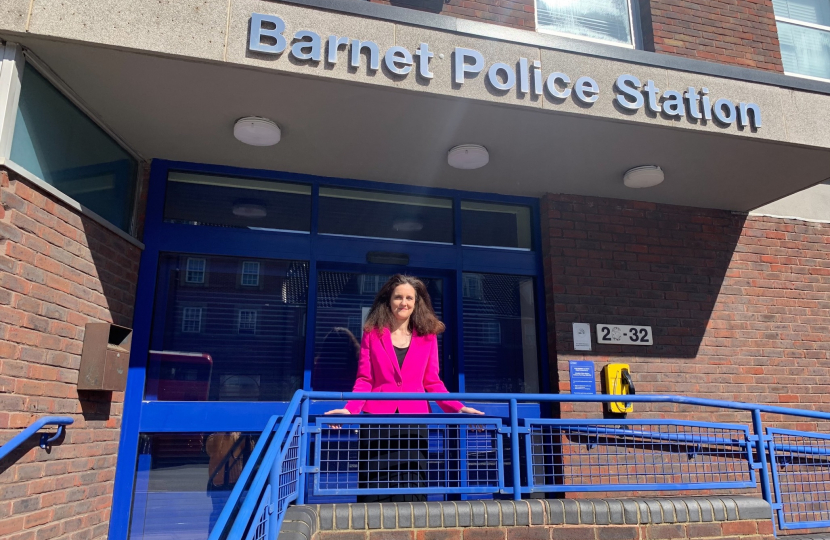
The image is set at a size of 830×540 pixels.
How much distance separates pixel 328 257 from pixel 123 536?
2575 millimetres

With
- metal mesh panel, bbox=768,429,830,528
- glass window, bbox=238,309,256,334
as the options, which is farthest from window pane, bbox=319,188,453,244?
metal mesh panel, bbox=768,429,830,528

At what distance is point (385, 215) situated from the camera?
229 inches

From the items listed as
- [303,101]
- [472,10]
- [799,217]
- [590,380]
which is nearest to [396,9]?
[303,101]

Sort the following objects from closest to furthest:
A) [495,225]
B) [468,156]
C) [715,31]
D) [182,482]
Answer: [182,482], [468,156], [495,225], [715,31]

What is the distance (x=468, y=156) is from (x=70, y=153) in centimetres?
280

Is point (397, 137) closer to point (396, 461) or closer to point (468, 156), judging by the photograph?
point (468, 156)

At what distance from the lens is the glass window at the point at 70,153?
3775 mm

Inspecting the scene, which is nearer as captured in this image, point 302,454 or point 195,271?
point 302,454

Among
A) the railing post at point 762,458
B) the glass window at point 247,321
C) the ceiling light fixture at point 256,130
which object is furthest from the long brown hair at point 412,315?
the railing post at point 762,458

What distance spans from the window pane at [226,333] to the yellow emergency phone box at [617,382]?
2598 millimetres

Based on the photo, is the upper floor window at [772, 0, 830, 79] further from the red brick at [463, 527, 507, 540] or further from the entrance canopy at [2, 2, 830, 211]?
the red brick at [463, 527, 507, 540]

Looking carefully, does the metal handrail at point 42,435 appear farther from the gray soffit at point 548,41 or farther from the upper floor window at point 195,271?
the gray soffit at point 548,41

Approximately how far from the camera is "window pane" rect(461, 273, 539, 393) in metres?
5.69

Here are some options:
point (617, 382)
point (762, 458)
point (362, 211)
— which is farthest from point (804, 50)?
point (362, 211)
